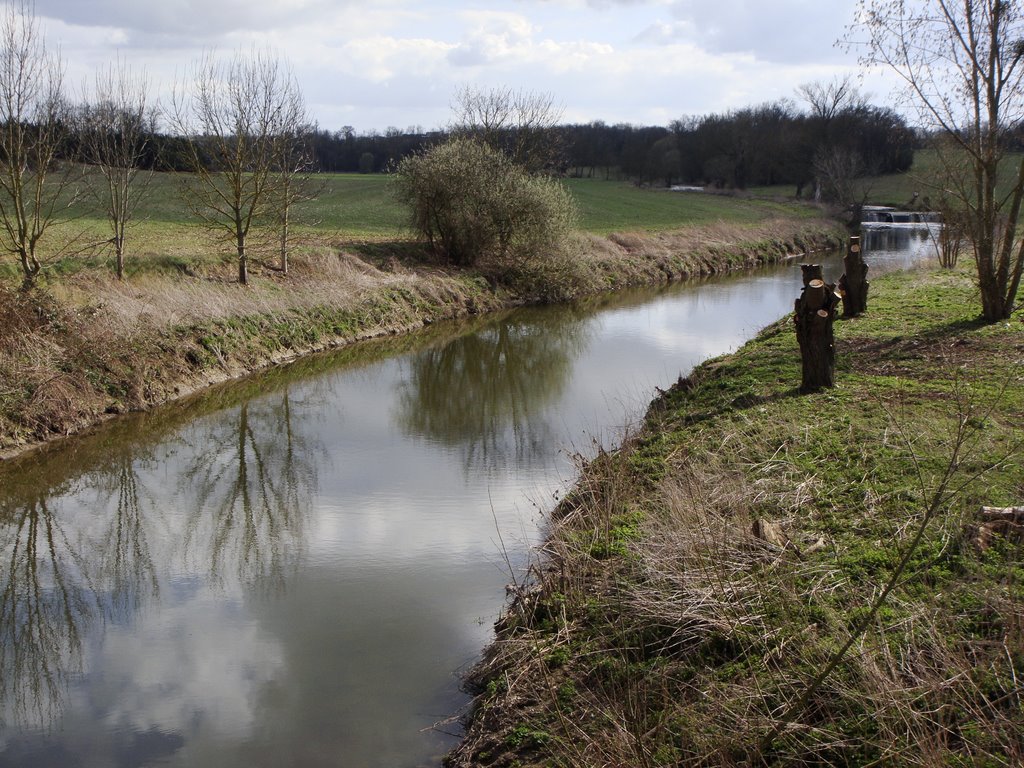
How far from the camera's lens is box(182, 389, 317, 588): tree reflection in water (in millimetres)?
9258

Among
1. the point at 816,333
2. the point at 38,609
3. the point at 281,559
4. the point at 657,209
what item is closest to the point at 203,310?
the point at 281,559

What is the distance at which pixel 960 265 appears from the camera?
993 inches

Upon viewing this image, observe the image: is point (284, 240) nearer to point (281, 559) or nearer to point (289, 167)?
point (289, 167)

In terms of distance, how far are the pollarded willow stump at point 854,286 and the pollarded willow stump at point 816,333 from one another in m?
6.78

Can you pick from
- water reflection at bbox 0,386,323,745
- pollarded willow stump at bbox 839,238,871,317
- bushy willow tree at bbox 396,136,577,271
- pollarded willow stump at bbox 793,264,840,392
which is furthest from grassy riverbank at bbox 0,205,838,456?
pollarded willow stump at bbox 839,238,871,317

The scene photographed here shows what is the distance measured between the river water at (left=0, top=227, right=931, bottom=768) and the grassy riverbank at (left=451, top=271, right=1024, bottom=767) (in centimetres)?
92

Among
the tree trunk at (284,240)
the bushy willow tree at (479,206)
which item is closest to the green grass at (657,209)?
the bushy willow tree at (479,206)

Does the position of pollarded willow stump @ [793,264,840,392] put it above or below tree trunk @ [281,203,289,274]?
below

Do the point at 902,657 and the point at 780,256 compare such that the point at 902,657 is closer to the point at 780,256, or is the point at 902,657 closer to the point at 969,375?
the point at 969,375

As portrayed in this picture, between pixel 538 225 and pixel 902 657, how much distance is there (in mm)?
24875

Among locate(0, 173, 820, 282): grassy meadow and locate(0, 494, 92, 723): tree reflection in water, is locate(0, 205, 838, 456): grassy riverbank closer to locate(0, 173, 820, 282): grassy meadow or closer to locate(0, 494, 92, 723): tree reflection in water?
locate(0, 173, 820, 282): grassy meadow

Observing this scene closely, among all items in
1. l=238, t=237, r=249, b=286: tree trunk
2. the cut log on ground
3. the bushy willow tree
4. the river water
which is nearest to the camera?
the cut log on ground

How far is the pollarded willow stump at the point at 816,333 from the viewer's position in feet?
33.9

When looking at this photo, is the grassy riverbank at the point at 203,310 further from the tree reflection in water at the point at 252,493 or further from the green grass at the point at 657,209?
the green grass at the point at 657,209
